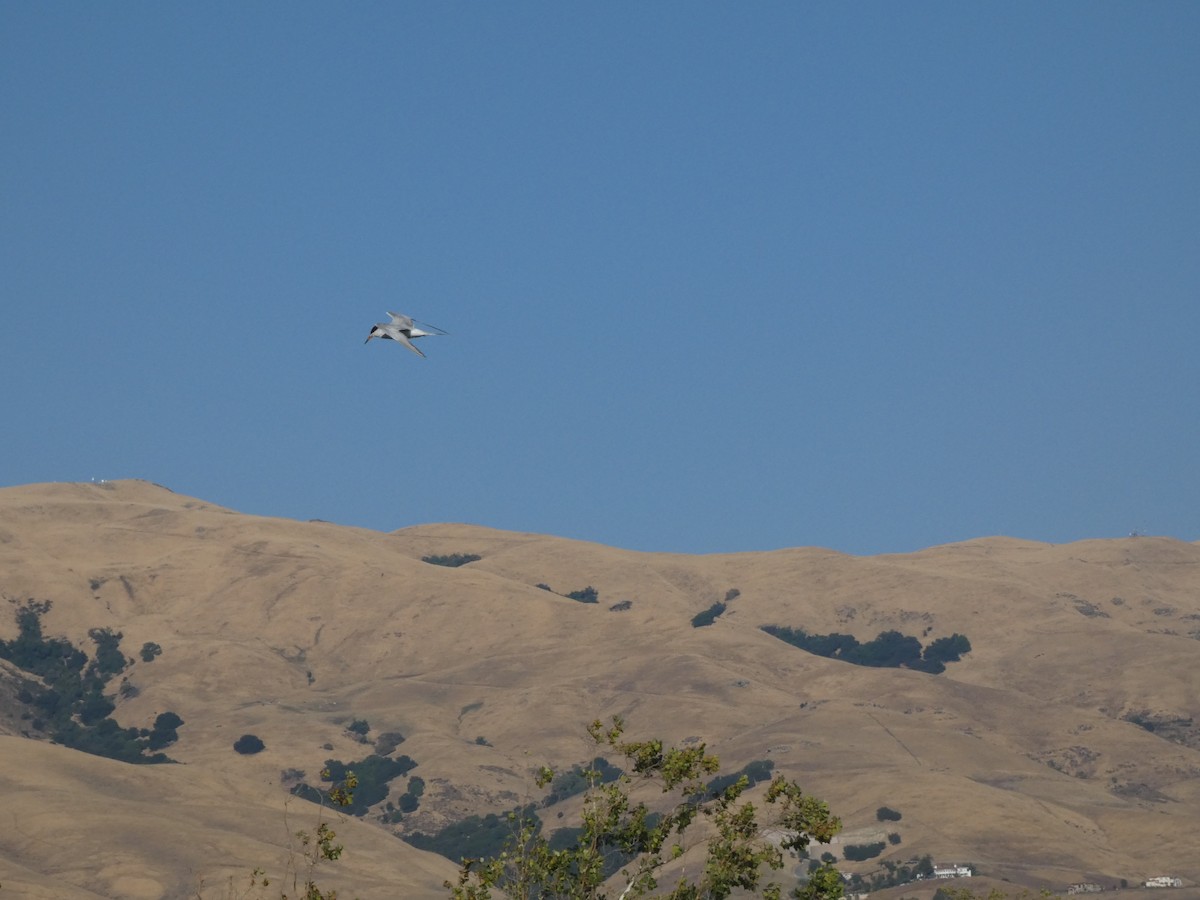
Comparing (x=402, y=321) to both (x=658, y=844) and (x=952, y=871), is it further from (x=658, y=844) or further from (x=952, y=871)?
(x=952, y=871)

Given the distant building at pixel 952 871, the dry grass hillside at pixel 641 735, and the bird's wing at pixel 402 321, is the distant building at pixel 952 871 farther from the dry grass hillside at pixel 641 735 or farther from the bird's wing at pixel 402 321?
the bird's wing at pixel 402 321

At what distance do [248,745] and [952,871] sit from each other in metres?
71.9

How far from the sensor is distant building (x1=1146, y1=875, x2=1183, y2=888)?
128 metres

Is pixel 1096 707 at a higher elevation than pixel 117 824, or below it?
higher

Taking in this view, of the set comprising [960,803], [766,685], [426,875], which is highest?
[766,685]

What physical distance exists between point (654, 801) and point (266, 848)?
135 ft

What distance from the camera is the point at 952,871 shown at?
429ft

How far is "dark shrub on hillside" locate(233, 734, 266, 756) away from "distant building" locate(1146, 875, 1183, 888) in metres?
81.9

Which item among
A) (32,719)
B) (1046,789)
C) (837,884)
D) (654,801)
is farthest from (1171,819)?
(837,884)

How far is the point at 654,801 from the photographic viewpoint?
15562cm

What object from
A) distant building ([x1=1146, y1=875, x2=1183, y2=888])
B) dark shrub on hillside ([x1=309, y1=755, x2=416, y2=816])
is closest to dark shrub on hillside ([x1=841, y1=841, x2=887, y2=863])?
distant building ([x1=1146, y1=875, x2=1183, y2=888])

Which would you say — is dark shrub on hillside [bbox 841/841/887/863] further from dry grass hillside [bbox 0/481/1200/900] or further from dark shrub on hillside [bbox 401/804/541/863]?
dark shrub on hillside [bbox 401/804/541/863]

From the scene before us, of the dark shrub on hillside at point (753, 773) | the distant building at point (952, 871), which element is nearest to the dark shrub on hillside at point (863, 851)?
the distant building at point (952, 871)

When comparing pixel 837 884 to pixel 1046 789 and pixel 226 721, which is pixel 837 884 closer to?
pixel 1046 789
